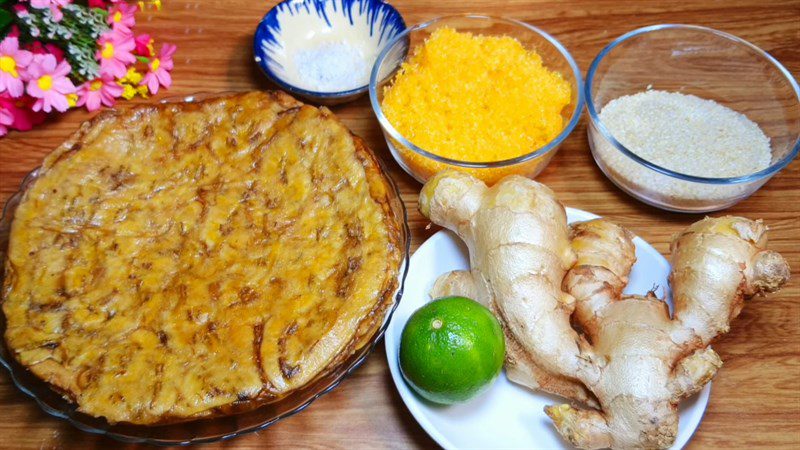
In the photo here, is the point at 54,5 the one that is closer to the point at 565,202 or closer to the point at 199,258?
the point at 199,258

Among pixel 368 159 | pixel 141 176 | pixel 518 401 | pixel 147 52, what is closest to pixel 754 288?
pixel 518 401

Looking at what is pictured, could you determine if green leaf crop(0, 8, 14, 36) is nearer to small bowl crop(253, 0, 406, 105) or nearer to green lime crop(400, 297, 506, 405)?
small bowl crop(253, 0, 406, 105)

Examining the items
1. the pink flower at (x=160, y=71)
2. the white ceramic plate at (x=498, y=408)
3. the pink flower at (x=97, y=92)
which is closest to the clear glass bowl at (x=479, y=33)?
the white ceramic plate at (x=498, y=408)

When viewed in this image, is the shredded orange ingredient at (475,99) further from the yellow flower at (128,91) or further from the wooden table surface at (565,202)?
the yellow flower at (128,91)

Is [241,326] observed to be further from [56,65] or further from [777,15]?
[777,15]

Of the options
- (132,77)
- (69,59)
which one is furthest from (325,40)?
(69,59)

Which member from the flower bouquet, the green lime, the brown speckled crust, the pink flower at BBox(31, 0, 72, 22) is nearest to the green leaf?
the flower bouquet
